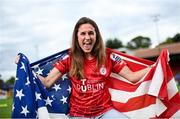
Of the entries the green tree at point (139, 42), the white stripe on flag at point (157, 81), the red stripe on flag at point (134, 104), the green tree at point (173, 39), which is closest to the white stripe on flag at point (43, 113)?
the red stripe on flag at point (134, 104)

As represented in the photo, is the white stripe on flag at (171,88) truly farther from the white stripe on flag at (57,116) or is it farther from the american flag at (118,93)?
the white stripe on flag at (57,116)

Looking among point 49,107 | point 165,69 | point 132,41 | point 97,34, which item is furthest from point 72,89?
point 132,41

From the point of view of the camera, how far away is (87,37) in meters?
6.12

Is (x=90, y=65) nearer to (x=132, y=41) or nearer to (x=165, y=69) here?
(x=165, y=69)

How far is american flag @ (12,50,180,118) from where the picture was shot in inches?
A: 240

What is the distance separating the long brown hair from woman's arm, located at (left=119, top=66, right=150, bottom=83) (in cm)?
41

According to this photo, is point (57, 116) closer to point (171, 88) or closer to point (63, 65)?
point (63, 65)

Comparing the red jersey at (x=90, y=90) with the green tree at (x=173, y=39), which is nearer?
the red jersey at (x=90, y=90)

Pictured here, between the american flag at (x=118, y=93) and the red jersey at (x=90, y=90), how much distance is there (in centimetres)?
28

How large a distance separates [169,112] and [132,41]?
111m

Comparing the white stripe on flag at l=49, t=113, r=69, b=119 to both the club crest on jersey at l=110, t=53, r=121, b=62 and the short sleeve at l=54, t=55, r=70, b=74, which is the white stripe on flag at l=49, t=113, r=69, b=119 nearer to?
the short sleeve at l=54, t=55, r=70, b=74

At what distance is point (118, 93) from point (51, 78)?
3.41ft

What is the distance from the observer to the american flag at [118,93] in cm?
609

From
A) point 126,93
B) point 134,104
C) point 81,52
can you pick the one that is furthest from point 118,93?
point 81,52
